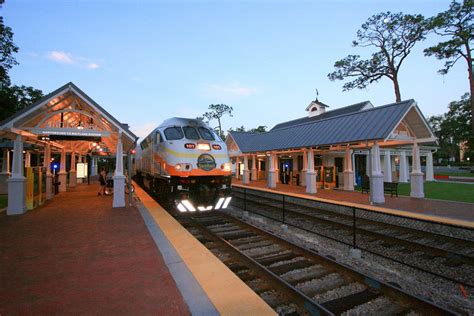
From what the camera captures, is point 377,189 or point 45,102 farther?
point 377,189

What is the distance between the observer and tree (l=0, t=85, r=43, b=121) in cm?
1858

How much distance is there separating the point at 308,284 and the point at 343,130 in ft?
39.4

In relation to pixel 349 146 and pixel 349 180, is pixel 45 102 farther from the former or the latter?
pixel 349 180

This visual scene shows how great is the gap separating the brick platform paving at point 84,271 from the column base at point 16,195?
2060 millimetres

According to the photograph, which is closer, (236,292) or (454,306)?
(236,292)

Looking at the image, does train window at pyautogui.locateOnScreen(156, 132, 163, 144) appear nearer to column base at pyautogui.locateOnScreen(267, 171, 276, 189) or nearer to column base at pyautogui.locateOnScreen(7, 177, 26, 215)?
column base at pyautogui.locateOnScreen(7, 177, 26, 215)

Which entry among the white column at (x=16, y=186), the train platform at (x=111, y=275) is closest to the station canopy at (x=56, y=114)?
the white column at (x=16, y=186)

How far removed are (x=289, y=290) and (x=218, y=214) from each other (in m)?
7.20

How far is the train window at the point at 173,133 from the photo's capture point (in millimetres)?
10024

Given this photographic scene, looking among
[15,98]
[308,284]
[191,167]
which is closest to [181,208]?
[191,167]

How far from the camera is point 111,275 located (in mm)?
4270

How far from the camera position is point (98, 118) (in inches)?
448

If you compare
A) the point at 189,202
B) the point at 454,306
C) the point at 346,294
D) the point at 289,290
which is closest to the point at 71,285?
the point at 289,290

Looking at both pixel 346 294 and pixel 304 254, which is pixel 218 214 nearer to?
pixel 304 254
